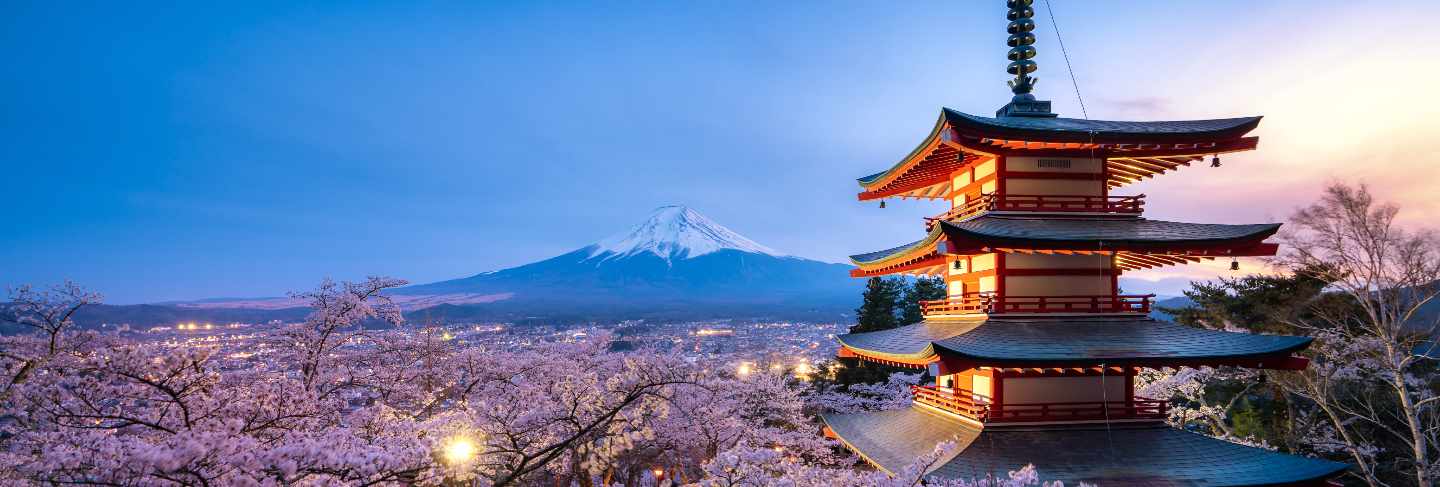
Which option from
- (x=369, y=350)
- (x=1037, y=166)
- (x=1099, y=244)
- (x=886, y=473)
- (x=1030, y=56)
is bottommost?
(x=886, y=473)

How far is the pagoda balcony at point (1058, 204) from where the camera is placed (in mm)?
11625

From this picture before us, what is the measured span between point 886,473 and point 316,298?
999 cm

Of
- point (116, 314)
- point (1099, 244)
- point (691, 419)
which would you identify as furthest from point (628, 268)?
point (1099, 244)

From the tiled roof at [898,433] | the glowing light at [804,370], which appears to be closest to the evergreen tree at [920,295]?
the glowing light at [804,370]

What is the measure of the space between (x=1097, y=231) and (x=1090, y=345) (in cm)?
204

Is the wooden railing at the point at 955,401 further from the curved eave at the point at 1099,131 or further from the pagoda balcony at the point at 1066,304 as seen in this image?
the curved eave at the point at 1099,131

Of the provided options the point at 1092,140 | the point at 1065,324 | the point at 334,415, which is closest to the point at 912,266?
the point at 1065,324

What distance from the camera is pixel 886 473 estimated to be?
10758mm

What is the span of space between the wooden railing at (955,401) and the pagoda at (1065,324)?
0.13 feet

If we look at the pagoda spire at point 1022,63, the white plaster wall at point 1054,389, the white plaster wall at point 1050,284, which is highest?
the pagoda spire at point 1022,63

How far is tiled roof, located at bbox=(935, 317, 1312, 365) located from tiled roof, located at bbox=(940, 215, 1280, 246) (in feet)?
4.78

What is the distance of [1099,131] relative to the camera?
11.0 m

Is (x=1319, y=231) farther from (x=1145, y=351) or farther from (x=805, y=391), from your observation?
(x=805, y=391)

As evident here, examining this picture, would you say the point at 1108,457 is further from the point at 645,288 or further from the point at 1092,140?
the point at 645,288
